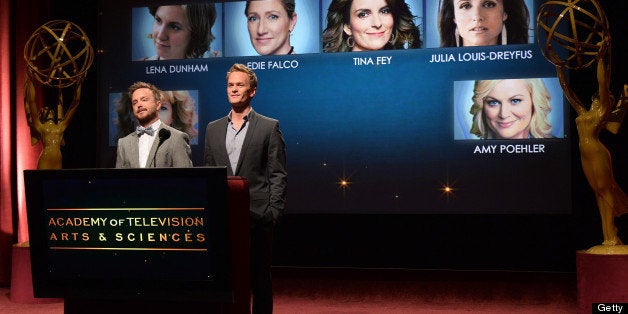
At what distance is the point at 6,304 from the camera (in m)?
5.73

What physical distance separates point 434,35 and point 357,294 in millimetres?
2057

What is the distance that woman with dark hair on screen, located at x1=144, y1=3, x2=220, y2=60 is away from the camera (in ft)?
20.8

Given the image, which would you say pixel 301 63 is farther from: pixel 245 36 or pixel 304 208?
pixel 304 208

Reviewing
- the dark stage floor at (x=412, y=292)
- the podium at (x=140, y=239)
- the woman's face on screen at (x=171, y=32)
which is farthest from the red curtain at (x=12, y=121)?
the podium at (x=140, y=239)

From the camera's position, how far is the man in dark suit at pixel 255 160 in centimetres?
338

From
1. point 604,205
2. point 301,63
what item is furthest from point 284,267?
point 604,205

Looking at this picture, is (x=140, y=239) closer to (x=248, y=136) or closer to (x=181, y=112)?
(x=248, y=136)

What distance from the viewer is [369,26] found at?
Answer: 5.99 meters
